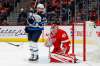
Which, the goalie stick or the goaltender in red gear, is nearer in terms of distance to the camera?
the goalie stick

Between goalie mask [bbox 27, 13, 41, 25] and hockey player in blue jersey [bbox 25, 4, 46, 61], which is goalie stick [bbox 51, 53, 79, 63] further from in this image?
goalie mask [bbox 27, 13, 41, 25]

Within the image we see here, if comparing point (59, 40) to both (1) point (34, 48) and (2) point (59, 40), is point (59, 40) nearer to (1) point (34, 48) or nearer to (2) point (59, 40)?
(2) point (59, 40)

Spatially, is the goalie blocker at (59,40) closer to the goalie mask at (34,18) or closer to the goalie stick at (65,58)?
the goalie stick at (65,58)

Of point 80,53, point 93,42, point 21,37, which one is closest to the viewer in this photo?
point 93,42

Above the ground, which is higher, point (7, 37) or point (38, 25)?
point (38, 25)

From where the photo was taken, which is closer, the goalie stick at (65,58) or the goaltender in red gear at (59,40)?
the goalie stick at (65,58)

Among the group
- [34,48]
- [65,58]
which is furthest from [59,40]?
[34,48]

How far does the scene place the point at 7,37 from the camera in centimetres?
1647

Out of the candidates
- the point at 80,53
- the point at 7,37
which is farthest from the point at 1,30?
the point at 80,53

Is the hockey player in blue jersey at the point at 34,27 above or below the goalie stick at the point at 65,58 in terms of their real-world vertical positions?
above

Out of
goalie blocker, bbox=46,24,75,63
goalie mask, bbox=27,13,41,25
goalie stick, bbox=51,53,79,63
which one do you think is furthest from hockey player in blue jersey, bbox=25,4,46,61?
goalie stick, bbox=51,53,79,63

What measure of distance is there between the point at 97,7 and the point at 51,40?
8568 millimetres

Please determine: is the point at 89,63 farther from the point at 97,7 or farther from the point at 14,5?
the point at 14,5

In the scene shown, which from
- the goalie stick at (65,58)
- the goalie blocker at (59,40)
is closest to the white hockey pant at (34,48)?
the goalie blocker at (59,40)
